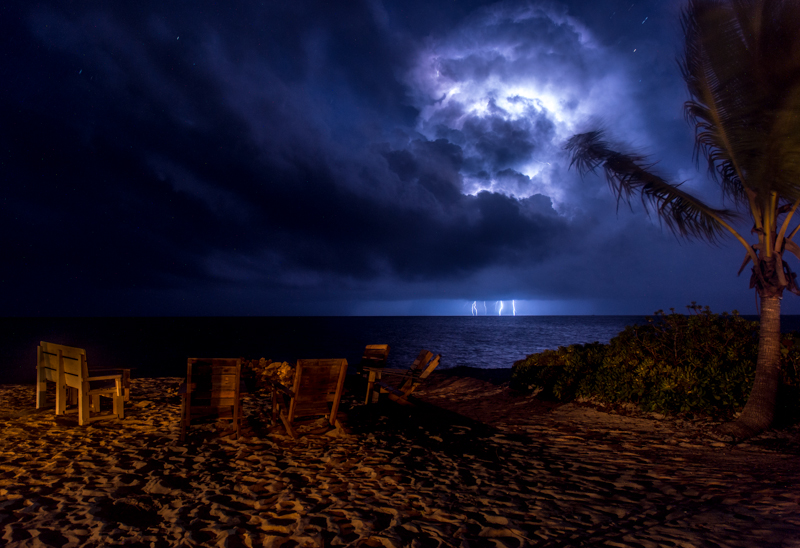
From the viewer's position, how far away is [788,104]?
194 inches

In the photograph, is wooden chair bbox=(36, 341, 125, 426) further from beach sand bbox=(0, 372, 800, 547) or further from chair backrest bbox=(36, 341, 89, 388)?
beach sand bbox=(0, 372, 800, 547)

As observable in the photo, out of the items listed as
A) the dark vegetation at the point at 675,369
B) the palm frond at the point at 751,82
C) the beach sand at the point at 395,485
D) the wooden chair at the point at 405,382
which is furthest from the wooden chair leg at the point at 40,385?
the palm frond at the point at 751,82

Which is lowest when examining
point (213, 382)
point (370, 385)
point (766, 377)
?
point (370, 385)

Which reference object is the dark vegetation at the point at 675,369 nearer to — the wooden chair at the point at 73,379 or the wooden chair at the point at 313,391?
the wooden chair at the point at 313,391

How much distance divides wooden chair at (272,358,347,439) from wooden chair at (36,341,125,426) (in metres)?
2.65

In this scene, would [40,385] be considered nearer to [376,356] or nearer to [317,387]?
[317,387]

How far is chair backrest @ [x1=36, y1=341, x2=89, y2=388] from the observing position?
5.78 meters

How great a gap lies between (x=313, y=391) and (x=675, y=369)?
19.7ft

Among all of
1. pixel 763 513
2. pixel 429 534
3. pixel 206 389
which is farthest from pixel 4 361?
pixel 763 513

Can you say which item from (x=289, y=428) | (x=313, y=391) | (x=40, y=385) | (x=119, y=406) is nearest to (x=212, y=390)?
(x=289, y=428)

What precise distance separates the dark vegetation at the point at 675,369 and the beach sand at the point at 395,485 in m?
0.64

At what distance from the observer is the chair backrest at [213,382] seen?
211 inches

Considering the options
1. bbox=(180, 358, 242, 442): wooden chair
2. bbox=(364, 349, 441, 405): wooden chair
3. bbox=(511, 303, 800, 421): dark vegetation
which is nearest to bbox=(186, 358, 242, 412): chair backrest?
bbox=(180, 358, 242, 442): wooden chair

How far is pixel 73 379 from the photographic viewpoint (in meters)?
5.92
